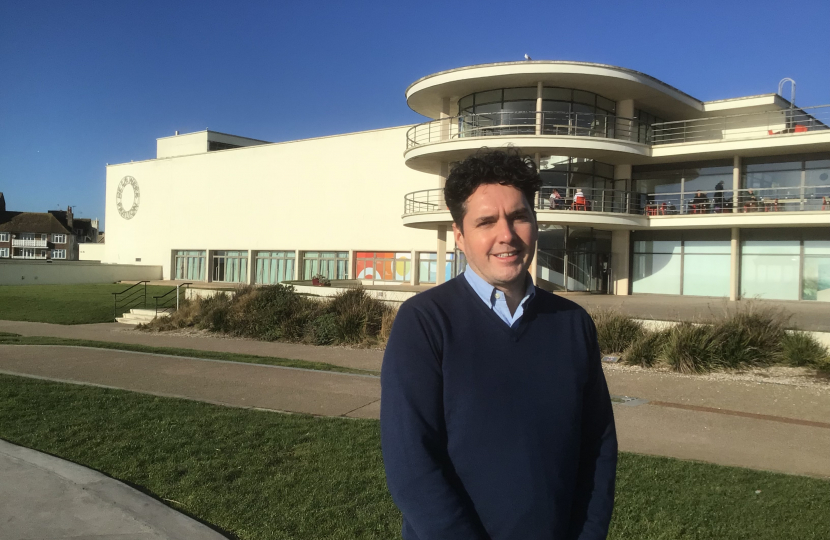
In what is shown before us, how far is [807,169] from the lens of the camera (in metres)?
27.0

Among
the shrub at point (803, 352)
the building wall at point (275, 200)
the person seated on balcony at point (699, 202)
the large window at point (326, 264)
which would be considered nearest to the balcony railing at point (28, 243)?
the building wall at point (275, 200)

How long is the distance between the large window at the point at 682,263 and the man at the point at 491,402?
29.1 metres

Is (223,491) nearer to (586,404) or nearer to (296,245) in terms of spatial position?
(586,404)

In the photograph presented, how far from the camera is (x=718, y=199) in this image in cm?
2812

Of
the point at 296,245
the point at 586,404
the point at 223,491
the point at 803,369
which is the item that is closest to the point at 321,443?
the point at 223,491

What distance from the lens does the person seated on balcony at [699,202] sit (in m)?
28.4

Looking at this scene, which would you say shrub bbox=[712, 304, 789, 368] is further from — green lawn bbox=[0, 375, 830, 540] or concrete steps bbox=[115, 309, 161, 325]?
concrete steps bbox=[115, 309, 161, 325]

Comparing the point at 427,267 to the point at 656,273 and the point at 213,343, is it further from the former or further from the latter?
the point at 213,343

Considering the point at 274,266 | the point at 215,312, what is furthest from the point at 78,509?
the point at 274,266

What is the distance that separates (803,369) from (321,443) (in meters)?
9.23

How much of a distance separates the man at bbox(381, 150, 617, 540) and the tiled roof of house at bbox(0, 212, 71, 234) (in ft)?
361

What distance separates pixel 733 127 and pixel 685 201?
4.85m

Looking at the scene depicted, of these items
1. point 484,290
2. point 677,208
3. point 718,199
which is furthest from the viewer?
point 677,208

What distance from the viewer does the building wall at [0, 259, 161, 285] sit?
46.4 meters
